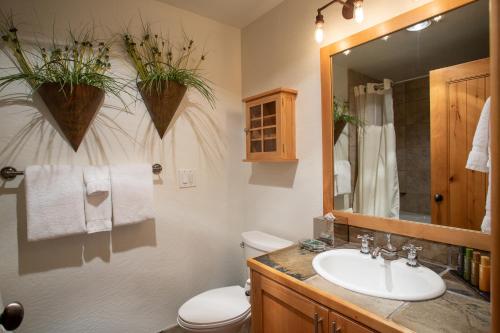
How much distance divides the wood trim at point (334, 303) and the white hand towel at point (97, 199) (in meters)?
0.89

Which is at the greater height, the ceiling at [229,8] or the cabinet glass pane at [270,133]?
the ceiling at [229,8]

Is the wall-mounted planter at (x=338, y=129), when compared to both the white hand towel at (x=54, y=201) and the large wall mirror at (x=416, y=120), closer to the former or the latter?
the large wall mirror at (x=416, y=120)

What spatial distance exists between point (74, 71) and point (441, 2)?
170 cm

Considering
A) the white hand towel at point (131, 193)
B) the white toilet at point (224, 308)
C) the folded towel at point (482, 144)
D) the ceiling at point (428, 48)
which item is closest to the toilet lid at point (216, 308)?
the white toilet at point (224, 308)

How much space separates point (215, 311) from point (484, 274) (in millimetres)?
1219

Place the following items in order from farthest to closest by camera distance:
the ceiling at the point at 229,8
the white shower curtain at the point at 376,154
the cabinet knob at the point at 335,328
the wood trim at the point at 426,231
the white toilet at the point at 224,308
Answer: the ceiling at the point at 229,8
the white toilet at the point at 224,308
the white shower curtain at the point at 376,154
the wood trim at the point at 426,231
the cabinet knob at the point at 335,328

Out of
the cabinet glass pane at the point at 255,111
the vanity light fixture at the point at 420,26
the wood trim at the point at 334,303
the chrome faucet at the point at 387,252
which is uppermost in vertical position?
the vanity light fixture at the point at 420,26

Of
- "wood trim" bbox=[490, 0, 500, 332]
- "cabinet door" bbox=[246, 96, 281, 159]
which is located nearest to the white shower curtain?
"cabinet door" bbox=[246, 96, 281, 159]

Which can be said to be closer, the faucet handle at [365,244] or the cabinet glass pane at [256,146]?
the faucet handle at [365,244]

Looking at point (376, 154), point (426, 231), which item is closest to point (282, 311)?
point (426, 231)

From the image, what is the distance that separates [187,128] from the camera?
72.6 inches

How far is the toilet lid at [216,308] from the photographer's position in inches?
54.8

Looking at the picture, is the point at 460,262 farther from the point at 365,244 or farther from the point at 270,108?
the point at 270,108

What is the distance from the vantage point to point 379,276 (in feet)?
3.63
